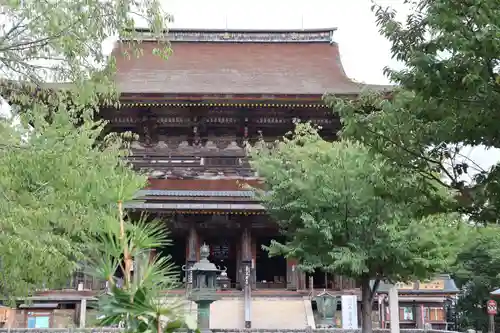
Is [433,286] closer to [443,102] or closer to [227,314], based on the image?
[227,314]

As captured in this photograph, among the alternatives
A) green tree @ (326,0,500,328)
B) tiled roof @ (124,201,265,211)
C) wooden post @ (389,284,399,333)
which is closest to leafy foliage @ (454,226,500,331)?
wooden post @ (389,284,399,333)

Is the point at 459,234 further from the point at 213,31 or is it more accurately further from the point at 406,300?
the point at 213,31

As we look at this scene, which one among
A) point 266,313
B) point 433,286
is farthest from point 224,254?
point 433,286

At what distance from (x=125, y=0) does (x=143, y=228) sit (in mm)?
3176

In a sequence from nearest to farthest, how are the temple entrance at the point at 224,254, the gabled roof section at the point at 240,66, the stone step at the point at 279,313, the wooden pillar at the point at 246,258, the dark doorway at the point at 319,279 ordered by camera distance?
the stone step at the point at 279,313
the wooden pillar at the point at 246,258
the dark doorway at the point at 319,279
the gabled roof section at the point at 240,66
the temple entrance at the point at 224,254

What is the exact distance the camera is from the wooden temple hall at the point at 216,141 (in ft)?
55.2

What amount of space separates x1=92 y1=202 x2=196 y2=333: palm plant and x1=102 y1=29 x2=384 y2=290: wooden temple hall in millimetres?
12732

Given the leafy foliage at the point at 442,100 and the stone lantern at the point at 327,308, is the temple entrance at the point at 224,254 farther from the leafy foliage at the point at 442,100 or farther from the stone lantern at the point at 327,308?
the leafy foliage at the point at 442,100

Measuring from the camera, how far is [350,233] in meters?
11.2

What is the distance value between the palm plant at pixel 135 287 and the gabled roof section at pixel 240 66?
574 inches

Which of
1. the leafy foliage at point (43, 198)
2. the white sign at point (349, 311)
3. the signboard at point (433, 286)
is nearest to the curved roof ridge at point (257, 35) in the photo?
the signboard at point (433, 286)

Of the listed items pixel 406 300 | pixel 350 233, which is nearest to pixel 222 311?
pixel 350 233

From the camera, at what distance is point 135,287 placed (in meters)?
2.71

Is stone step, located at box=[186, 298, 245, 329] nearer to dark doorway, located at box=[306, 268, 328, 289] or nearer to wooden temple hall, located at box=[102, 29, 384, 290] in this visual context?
wooden temple hall, located at box=[102, 29, 384, 290]
